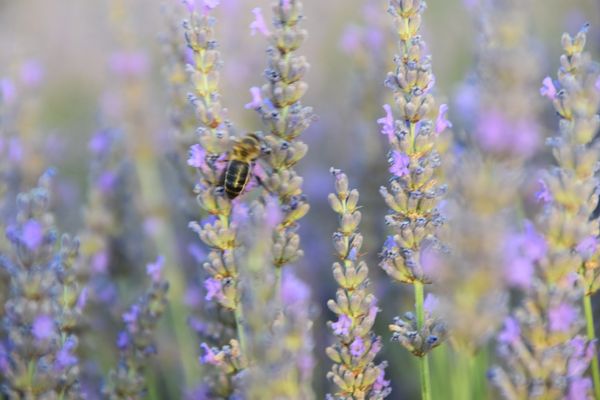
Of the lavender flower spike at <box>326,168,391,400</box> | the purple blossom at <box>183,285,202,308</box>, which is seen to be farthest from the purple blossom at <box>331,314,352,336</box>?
the purple blossom at <box>183,285,202,308</box>

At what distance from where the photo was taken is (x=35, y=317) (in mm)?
1377

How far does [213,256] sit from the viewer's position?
4.48 ft

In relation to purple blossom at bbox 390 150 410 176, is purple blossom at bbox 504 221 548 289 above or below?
below

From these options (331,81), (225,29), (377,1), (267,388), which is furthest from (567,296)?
(331,81)

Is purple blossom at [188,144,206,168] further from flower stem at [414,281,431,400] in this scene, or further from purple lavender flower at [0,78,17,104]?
purple lavender flower at [0,78,17,104]

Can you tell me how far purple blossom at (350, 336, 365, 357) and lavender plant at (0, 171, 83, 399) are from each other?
53 centimetres

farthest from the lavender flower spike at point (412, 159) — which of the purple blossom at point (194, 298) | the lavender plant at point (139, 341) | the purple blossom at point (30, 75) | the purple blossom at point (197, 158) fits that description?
the purple blossom at point (30, 75)

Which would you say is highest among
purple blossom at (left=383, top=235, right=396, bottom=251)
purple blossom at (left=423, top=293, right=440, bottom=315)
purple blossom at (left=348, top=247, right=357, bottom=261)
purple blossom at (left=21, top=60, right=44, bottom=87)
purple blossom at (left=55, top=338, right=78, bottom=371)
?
purple blossom at (left=21, top=60, right=44, bottom=87)

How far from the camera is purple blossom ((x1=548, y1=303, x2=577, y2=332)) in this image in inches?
41.8

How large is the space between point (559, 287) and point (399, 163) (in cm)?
37

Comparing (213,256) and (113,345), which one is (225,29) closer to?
(113,345)

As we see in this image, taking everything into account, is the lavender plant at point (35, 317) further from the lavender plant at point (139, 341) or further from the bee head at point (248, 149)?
the bee head at point (248, 149)

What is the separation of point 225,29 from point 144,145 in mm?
603

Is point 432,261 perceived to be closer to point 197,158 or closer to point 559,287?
point 559,287
